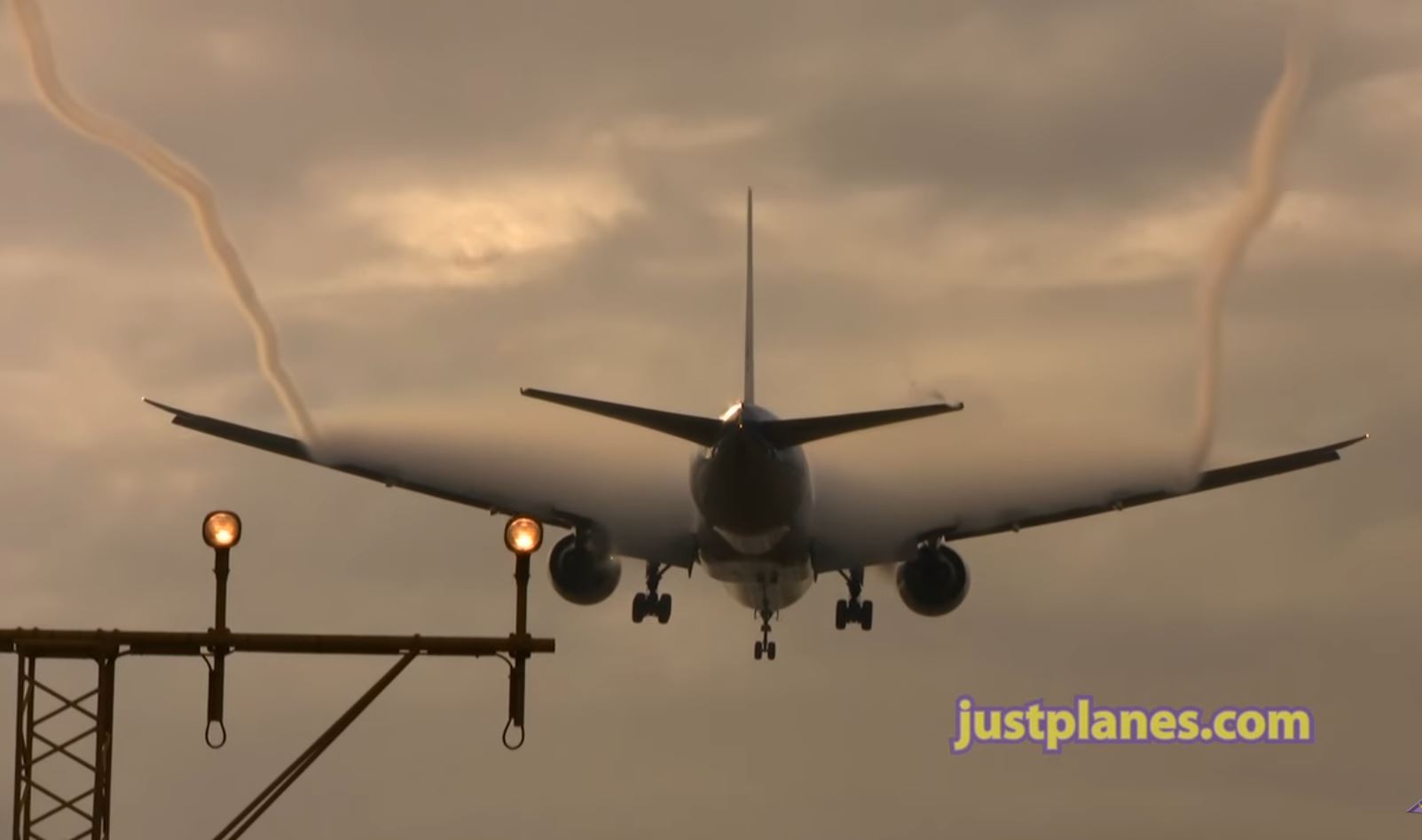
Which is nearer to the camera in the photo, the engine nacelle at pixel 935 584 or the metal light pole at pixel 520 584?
the metal light pole at pixel 520 584

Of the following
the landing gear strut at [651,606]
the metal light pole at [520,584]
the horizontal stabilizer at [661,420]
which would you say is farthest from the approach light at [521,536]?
the landing gear strut at [651,606]

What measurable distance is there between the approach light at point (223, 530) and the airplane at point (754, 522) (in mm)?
39848

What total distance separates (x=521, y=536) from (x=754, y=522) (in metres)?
44.8

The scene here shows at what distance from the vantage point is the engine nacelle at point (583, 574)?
283 feet

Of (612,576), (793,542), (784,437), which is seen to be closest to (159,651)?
(784,437)

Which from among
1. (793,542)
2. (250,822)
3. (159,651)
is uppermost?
(793,542)

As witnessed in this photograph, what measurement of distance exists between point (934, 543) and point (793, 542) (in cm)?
826

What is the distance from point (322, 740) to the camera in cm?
3159

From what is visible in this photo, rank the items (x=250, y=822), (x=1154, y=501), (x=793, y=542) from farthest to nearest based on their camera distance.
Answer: (x=1154, y=501) < (x=793, y=542) < (x=250, y=822)

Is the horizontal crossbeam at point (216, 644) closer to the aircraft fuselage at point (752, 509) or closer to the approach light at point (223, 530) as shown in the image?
the approach light at point (223, 530)

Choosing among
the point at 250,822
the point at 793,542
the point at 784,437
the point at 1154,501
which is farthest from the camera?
the point at 1154,501

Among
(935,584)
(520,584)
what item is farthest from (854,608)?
(520,584)

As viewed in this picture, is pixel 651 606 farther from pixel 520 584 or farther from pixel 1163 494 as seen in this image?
pixel 520 584

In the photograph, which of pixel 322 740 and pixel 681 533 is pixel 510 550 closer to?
pixel 322 740
